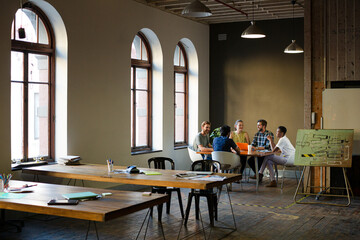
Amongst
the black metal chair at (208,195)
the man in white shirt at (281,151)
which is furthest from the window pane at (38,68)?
the man in white shirt at (281,151)

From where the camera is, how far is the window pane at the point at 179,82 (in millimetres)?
11586

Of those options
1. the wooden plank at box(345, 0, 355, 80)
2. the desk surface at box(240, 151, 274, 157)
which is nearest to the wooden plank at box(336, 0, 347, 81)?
the wooden plank at box(345, 0, 355, 80)

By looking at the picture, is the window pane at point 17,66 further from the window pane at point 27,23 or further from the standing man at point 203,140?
the standing man at point 203,140

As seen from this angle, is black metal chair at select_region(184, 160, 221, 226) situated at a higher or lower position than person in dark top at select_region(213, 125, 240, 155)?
lower

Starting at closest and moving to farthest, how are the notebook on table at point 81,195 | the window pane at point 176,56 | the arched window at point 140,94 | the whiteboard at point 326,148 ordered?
the notebook on table at point 81,195 < the whiteboard at point 326,148 < the arched window at point 140,94 < the window pane at point 176,56

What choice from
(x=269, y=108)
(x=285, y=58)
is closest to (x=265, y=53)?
(x=285, y=58)

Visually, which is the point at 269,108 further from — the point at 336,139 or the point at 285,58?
the point at 336,139

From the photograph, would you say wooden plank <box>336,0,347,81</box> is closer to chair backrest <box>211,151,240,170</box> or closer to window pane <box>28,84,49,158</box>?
chair backrest <box>211,151,240,170</box>

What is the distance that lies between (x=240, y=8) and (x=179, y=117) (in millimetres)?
2985

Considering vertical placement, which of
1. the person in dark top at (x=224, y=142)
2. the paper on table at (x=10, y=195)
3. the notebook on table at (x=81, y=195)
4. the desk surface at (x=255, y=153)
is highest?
the person in dark top at (x=224, y=142)

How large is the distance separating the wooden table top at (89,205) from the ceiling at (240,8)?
567 centimetres

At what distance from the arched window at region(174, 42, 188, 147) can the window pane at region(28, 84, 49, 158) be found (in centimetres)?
428

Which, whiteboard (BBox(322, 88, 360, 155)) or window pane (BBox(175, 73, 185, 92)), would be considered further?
window pane (BBox(175, 73, 185, 92))

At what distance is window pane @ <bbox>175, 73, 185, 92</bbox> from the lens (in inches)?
456
